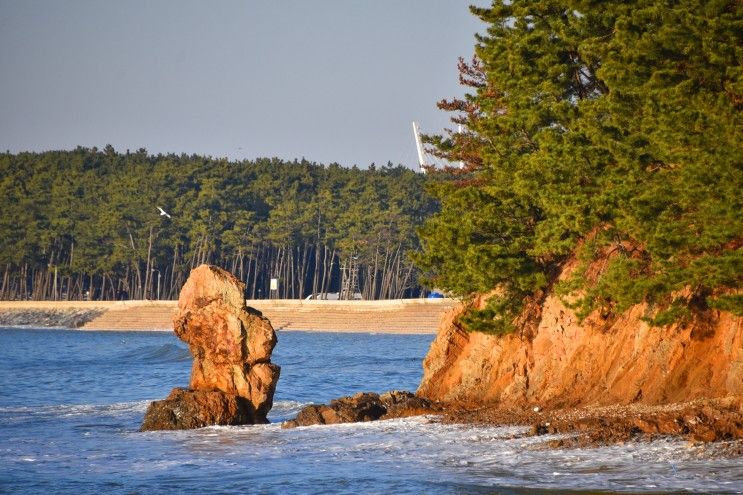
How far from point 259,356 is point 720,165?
1068 cm

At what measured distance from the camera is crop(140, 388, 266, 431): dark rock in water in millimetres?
26234

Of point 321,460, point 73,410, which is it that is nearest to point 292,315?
point 73,410

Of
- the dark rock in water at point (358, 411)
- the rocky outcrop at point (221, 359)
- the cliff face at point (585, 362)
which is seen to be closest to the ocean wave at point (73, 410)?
the rocky outcrop at point (221, 359)

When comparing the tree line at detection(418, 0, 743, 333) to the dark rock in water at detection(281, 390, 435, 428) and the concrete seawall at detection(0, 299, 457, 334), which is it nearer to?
the dark rock in water at detection(281, 390, 435, 428)

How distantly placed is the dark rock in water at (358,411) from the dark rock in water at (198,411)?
1.09 m

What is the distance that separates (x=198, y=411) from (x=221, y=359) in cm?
128

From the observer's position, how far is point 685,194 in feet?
70.7

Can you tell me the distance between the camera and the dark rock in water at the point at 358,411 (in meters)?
25.8

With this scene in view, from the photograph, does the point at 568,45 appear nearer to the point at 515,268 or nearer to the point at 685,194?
the point at 515,268

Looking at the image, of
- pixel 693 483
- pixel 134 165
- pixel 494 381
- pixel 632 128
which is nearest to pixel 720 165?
pixel 632 128

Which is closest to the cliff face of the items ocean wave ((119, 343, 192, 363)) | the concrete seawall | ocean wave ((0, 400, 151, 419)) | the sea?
the sea

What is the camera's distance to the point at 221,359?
88.8 feet

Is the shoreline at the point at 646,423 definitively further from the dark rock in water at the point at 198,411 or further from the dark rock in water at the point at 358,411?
the dark rock in water at the point at 198,411

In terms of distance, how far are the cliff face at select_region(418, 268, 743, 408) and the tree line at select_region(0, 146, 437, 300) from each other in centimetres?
9756
